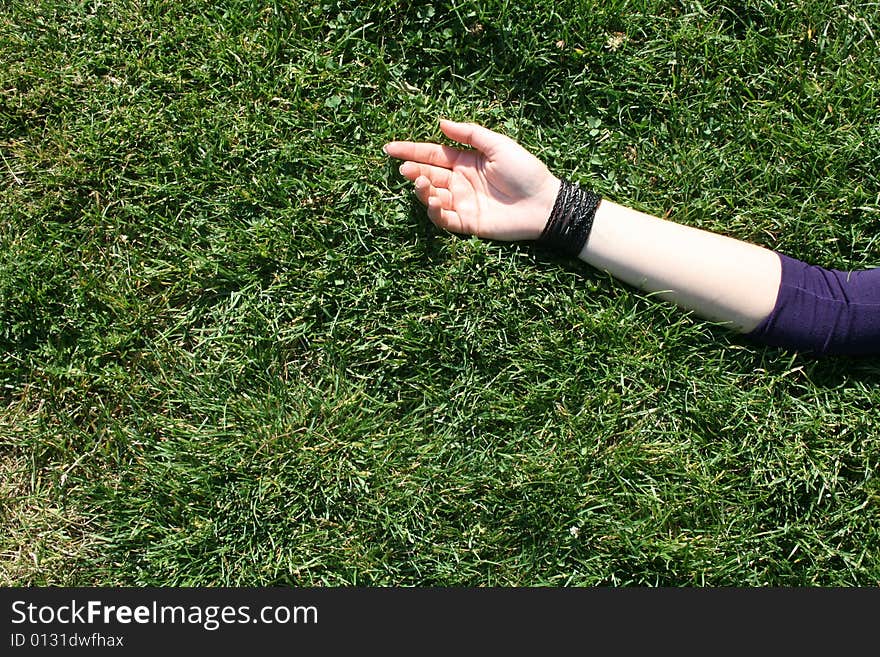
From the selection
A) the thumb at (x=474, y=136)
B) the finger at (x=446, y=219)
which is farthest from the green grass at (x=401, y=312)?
the thumb at (x=474, y=136)

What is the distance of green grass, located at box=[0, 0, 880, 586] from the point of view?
2938mm

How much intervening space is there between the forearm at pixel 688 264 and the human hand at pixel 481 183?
246 millimetres

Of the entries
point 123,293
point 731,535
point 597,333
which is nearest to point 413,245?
point 597,333

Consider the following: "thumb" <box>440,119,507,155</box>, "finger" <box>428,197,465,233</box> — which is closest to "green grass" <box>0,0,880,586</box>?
"finger" <box>428,197,465,233</box>

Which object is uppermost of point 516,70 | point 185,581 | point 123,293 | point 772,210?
point 516,70

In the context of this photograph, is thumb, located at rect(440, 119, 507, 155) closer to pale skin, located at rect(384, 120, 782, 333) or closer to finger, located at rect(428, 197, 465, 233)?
pale skin, located at rect(384, 120, 782, 333)

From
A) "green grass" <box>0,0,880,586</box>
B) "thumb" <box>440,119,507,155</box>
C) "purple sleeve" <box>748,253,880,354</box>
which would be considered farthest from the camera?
"green grass" <box>0,0,880,586</box>

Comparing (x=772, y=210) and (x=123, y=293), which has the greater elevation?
(x=772, y=210)

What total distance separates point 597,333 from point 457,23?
141 centimetres

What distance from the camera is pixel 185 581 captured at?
9.64 ft

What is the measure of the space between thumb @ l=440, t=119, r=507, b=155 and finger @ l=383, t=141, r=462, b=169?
78mm

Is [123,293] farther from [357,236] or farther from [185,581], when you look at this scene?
[185,581]

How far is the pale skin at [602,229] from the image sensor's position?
2.80 m

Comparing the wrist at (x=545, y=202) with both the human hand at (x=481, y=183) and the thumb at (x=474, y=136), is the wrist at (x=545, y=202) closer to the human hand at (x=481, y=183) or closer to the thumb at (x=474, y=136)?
the human hand at (x=481, y=183)
